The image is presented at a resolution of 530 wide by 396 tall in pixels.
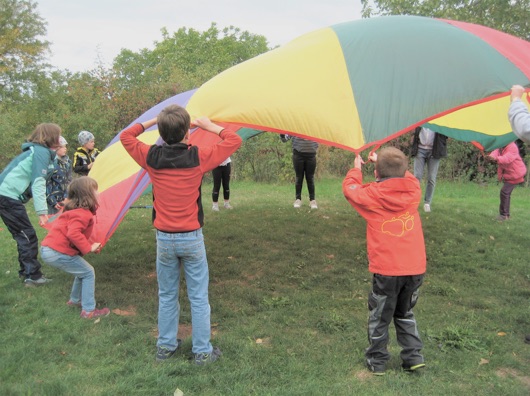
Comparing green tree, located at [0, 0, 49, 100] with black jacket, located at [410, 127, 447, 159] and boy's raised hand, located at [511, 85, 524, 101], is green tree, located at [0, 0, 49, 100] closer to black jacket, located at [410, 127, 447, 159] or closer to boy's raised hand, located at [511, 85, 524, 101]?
black jacket, located at [410, 127, 447, 159]

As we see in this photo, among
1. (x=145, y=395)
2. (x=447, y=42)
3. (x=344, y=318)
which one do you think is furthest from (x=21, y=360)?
(x=447, y=42)

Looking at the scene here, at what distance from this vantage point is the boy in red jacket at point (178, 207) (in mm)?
2988

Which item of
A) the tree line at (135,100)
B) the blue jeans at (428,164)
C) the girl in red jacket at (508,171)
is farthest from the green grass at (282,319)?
the tree line at (135,100)

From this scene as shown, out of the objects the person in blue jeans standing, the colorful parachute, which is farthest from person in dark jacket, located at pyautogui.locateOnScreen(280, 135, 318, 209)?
the colorful parachute

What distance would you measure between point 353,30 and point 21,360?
152 inches

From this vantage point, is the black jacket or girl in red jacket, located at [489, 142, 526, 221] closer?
the black jacket

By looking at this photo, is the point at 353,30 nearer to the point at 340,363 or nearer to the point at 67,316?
the point at 340,363

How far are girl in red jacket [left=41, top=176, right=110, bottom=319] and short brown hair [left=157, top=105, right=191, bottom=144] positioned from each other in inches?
52.2

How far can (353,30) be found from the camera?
13.3 ft

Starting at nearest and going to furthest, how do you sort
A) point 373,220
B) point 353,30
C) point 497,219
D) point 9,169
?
point 373,220 < point 353,30 < point 9,169 < point 497,219

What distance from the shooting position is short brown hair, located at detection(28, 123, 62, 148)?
4.43m

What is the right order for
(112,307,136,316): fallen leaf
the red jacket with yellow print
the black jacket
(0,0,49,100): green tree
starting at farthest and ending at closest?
1. (0,0,49,100): green tree
2. the black jacket
3. (112,307,136,316): fallen leaf
4. the red jacket with yellow print

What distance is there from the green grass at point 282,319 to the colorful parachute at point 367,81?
1.04m

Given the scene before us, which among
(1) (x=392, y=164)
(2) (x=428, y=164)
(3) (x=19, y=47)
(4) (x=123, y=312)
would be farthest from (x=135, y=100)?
(3) (x=19, y=47)
